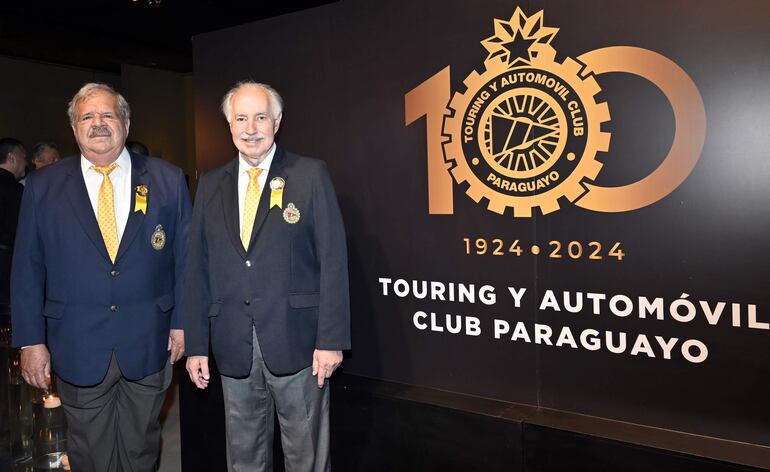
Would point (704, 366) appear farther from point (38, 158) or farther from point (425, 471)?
point (38, 158)

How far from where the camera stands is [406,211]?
2574 millimetres

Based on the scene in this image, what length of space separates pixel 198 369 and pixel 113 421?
402 millimetres

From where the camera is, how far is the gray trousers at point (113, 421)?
2.25m

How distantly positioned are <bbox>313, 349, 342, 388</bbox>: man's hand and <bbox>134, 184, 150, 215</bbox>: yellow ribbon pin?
84 cm

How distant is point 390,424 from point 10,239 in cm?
308

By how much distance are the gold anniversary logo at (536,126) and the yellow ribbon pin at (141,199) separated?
107cm

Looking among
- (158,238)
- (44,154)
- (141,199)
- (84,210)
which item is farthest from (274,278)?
(44,154)

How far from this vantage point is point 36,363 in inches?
89.3

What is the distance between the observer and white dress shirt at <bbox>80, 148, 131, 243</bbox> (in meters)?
2.29

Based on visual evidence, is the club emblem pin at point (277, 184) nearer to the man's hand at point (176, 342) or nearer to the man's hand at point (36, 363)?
the man's hand at point (176, 342)

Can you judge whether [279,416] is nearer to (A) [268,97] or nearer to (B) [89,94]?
(A) [268,97]

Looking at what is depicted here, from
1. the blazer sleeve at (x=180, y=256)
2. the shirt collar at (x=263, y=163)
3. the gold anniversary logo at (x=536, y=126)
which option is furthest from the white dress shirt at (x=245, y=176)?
the gold anniversary logo at (x=536, y=126)

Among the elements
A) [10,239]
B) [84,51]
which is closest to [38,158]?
[10,239]

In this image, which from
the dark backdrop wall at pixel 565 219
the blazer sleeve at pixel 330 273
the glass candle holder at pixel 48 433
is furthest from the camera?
the glass candle holder at pixel 48 433
